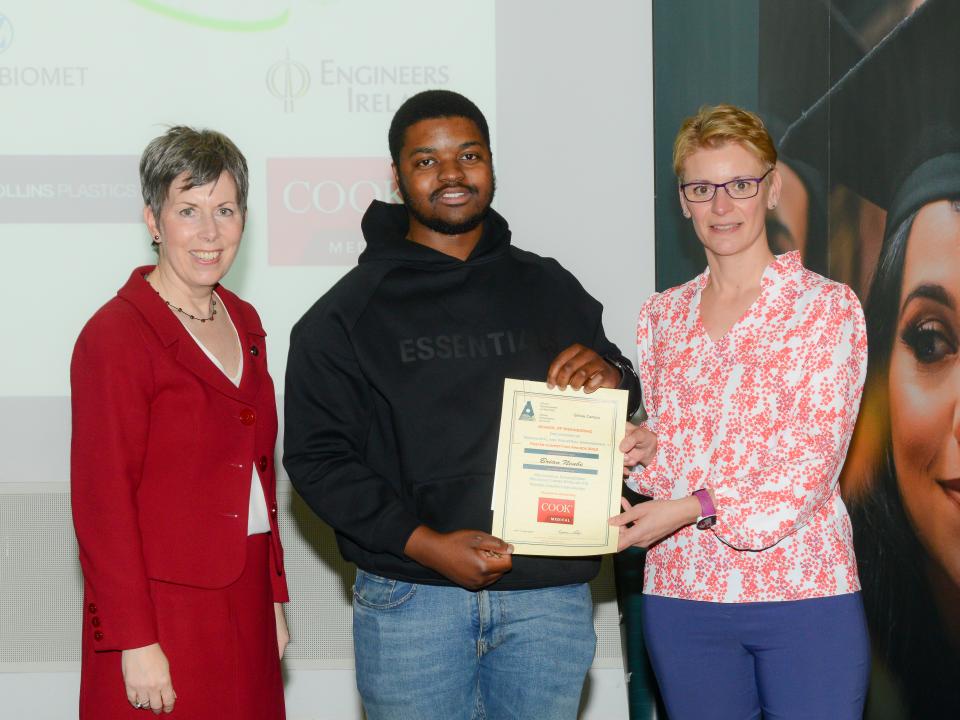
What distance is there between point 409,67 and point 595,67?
68 cm

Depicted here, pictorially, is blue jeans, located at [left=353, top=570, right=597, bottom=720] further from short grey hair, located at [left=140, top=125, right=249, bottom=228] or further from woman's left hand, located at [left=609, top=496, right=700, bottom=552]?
short grey hair, located at [left=140, top=125, right=249, bottom=228]

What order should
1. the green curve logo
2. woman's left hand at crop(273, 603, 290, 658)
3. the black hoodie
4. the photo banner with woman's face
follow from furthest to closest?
the green curve logo, the photo banner with woman's face, woman's left hand at crop(273, 603, 290, 658), the black hoodie

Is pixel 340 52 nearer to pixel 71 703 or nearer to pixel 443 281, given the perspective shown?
pixel 443 281

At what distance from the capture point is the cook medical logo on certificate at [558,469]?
6.16 feet

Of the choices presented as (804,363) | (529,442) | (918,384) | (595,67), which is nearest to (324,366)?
(529,442)

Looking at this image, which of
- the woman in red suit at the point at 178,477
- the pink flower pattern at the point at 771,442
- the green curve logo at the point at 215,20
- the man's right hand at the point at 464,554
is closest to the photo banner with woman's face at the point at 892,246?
the pink flower pattern at the point at 771,442

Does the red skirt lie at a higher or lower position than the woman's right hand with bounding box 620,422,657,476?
lower

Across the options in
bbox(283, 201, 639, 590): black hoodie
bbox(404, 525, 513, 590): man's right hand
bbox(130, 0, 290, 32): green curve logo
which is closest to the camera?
bbox(404, 525, 513, 590): man's right hand

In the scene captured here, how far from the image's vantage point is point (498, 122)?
142 inches

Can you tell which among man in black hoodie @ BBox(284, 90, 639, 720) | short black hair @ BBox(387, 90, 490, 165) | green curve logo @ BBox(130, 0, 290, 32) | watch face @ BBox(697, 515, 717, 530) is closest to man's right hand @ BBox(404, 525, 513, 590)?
man in black hoodie @ BBox(284, 90, 639, 720)

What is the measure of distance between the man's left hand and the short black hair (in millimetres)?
470

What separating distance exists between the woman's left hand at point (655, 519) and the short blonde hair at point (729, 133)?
695 mm

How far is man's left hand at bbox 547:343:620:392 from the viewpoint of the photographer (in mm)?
1897

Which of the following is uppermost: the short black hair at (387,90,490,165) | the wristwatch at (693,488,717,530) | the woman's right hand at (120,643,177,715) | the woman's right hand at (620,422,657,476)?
the short black hair at (387,90,490,165)
